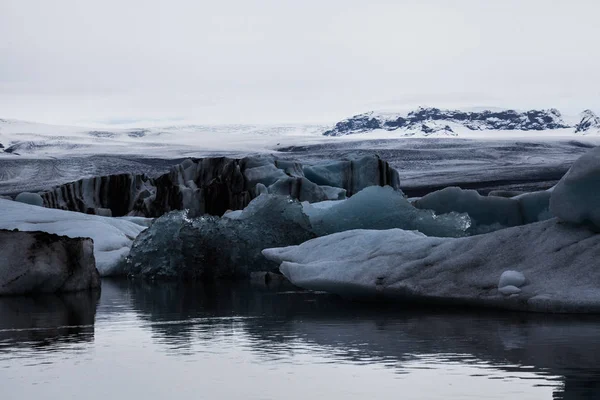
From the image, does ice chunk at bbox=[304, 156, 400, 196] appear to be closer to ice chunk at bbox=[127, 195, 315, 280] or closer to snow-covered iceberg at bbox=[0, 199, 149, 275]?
snow-covered iceberg at bbox=[0, 199, 149, 275]

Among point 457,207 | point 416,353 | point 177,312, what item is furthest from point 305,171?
point 416,353

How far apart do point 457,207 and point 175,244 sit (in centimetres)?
491

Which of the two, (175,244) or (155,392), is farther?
(175,244)

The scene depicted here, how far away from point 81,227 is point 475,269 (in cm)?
805

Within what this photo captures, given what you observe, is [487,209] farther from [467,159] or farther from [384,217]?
[467,159]

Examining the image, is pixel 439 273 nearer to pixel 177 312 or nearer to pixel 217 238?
pixel 177 312

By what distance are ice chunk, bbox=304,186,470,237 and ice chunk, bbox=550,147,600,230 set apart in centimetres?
483

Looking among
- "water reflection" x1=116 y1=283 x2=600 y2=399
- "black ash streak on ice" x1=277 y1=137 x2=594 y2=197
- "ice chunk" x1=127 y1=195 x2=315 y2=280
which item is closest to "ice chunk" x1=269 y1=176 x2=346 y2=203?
"ice chunk" x1=127 y1=195 x2=315 y2=280

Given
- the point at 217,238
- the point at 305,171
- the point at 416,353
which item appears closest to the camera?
the point at 416,353

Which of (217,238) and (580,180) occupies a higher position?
(580,180)

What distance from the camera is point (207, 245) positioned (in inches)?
519

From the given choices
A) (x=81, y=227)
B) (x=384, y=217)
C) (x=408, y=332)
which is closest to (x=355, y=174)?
(x=81, y=227)

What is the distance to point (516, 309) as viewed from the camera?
7.79 meters

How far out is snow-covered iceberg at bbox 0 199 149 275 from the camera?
14.2 meters
